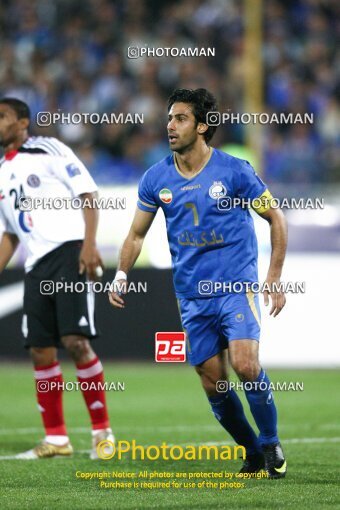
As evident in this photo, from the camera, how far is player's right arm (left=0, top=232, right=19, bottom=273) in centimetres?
838

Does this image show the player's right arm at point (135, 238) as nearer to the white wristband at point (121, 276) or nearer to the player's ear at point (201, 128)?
the white wristband at point (121, 276)

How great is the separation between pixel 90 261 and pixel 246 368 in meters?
1.86

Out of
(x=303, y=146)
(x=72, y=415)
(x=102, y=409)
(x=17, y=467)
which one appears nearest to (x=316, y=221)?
(x=303, y=146)

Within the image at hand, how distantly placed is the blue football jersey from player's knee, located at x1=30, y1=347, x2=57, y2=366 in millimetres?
1674

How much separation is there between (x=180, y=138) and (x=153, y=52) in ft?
8.41

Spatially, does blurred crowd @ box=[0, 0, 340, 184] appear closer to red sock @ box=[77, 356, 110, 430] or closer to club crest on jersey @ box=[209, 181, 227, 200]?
red sock @ box=[77, 356, 110, 430]

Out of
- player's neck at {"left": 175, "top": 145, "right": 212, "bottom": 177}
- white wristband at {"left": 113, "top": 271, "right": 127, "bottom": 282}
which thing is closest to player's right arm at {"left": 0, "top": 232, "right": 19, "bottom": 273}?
white wristband at {"left": 113, "top": 271, "right": 127, "bottom": 282}

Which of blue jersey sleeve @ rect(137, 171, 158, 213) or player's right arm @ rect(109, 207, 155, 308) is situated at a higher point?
blue jersey sleeve @ rect(137, 171, 158, 213)

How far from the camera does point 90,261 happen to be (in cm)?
787

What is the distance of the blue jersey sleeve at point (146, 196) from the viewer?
6812 millimetres

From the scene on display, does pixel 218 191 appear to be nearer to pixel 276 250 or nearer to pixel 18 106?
pixel 276 250

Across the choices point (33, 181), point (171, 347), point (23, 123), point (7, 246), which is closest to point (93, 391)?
point (171, 347)

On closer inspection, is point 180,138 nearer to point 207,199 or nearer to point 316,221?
point 207,199

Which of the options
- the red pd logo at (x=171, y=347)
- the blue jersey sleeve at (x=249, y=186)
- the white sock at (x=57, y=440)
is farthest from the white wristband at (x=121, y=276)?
the white sock at (x=57, y=440)
